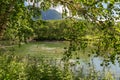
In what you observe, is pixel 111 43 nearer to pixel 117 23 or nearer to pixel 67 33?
pixel 117 23

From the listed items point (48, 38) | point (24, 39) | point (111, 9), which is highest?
point (111, 9)

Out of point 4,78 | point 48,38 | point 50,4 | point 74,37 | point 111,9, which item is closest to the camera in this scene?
point 111,9

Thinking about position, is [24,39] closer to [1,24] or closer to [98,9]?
[1,24]

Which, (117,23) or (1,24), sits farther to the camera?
(1,24)

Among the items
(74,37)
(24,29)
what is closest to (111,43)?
(74,37)

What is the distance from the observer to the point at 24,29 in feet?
37.1

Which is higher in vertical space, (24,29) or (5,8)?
(5,8)

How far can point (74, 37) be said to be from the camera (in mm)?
11008

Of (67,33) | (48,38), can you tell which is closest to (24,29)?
(67,33)

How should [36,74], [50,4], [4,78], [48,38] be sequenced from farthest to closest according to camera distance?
[48,38] < [36,74] < [4,78] < [50,4]

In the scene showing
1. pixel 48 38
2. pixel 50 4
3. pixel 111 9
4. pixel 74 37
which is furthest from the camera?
pixel 48 38

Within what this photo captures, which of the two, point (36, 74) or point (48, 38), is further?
point (48, 38)

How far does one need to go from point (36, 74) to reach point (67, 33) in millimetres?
5439

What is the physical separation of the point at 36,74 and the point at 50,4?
502 cm
